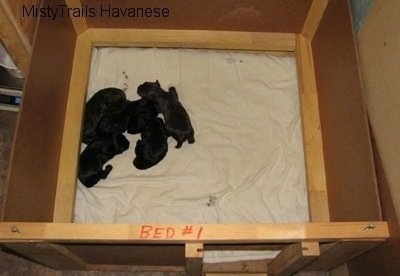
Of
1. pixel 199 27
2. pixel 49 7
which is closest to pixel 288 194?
pixel 199 27

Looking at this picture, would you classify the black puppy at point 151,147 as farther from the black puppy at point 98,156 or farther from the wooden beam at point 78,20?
the wooden beam at point 78,20

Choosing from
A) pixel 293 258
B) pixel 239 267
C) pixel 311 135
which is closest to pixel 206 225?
pixel 293 258

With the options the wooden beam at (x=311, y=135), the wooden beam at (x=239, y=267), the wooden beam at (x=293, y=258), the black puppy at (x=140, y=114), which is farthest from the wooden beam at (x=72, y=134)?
the wooden beam at (x=311, y=135)

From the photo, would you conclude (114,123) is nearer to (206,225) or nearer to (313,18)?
(206,225)

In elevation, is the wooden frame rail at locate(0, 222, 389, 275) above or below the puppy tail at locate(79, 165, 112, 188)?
below

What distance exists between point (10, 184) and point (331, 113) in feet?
3.74

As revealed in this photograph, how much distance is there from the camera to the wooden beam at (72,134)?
145cm

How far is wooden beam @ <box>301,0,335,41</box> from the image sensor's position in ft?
5.20

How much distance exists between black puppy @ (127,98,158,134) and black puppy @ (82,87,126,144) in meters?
0.06

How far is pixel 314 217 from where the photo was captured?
146 cm

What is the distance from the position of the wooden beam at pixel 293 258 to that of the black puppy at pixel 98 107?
0.85 meters

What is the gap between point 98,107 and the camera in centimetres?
157

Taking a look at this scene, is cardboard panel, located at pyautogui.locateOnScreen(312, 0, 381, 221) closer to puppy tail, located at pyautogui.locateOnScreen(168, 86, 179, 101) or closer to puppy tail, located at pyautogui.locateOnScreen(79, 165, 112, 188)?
puppy tail, located at pyautogui.locateOnScreen(168, 86, 179, 101)

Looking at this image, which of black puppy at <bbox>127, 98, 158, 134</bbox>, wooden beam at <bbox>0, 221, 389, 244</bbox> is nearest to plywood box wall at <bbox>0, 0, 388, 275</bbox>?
wooden beam at <bbox>0, 221, 389, 244</bbox>
